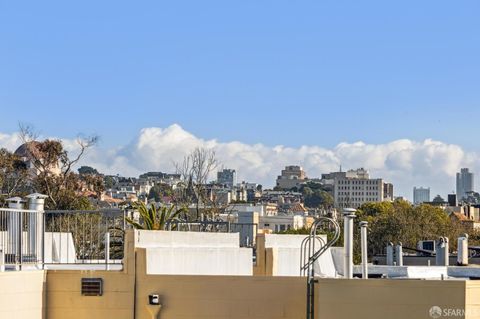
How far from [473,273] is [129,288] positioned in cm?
1303

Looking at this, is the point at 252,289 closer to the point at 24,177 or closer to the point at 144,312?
the point at 144,312

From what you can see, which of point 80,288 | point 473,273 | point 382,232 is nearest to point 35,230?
point 80,288

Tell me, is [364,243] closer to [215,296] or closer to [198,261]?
[198,261]

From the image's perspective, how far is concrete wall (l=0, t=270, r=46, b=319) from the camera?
20.8 metres

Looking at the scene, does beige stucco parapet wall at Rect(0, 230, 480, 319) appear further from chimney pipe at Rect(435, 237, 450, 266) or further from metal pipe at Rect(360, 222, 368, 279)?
chimney pipe at Rect(435, 237, 450, 266)

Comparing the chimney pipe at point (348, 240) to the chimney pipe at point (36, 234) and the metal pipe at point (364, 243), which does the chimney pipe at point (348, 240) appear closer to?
the metal pipe at point (364, 243)

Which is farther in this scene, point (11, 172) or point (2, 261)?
point (11, 172)

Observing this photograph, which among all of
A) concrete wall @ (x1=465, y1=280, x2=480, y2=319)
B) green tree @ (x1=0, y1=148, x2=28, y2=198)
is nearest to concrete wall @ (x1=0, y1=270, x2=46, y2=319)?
→ concrete wall @ (x1=465, y1=280, x2=480, y2=319)

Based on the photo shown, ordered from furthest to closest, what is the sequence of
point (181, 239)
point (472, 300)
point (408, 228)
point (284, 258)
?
point (408, 228), point (284, 258), point (181, 239), point (472, 300)

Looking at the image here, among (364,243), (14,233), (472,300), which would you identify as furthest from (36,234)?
(472,300)

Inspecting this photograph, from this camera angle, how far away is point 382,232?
91.2m

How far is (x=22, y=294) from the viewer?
21344 mm

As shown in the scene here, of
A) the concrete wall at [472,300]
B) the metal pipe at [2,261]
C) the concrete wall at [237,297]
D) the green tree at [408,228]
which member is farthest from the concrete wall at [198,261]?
the green tree at [408,228]

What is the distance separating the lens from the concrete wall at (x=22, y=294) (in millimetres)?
20797
